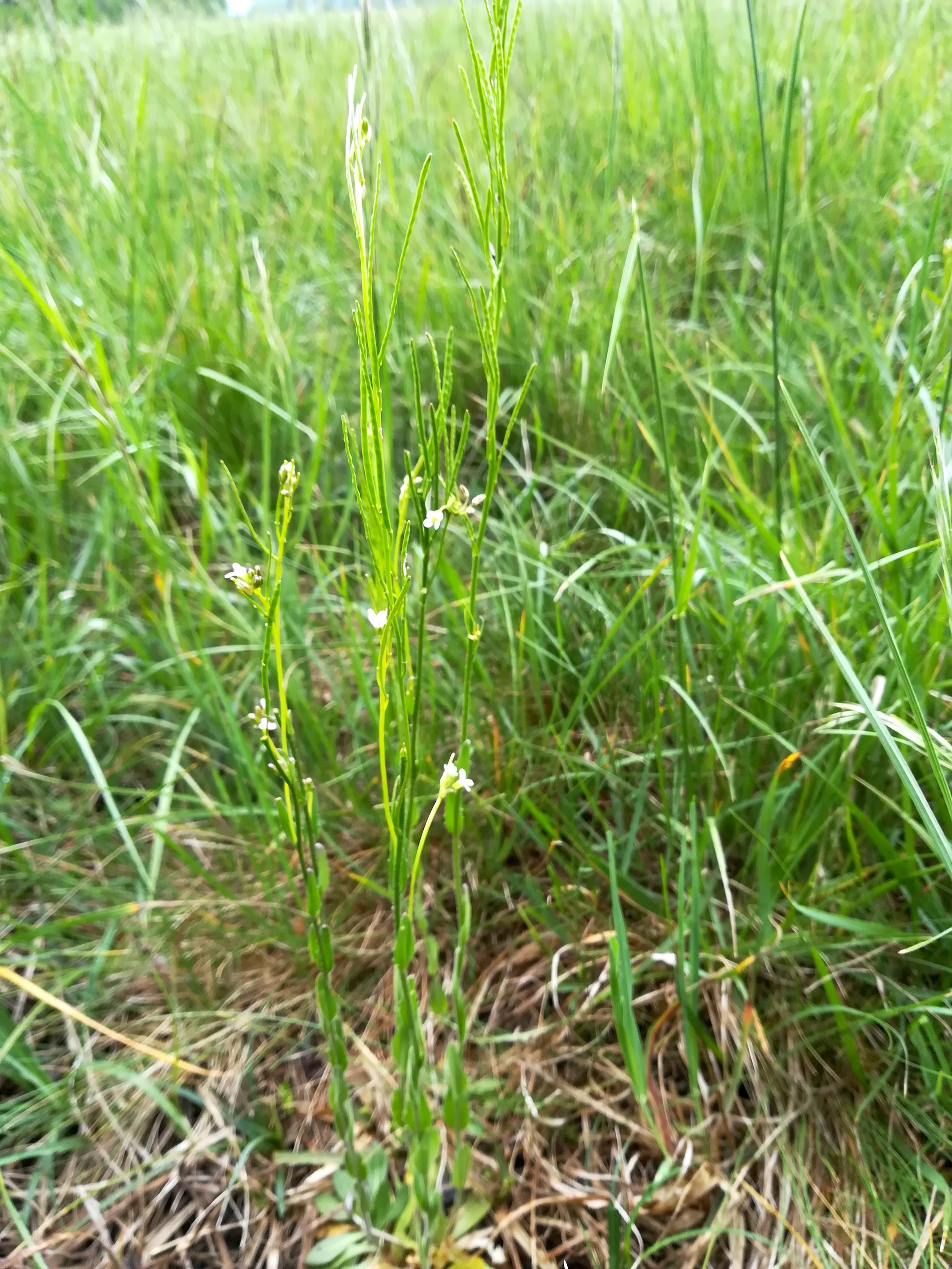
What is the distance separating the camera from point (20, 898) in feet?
3.36

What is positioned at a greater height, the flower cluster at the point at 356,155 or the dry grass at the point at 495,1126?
the flower cluster at the point at 356,155

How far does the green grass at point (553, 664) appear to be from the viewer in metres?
0.80

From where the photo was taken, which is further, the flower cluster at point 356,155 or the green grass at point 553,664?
the green grass at point 553,664

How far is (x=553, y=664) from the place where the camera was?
1.07m

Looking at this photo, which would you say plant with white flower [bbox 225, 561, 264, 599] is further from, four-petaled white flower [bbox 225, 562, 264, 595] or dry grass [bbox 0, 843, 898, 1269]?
dry grass [bbox 0, 843, 898, 1269]

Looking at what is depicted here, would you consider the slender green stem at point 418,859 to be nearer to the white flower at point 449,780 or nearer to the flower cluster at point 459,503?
the white flower at point 449,780

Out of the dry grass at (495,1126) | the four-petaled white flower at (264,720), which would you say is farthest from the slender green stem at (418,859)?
the dry grass at (495,1126)

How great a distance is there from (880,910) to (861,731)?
225 millimetres

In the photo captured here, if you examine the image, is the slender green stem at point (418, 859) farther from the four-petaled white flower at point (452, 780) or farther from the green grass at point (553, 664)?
the green grass at point (553, 664)

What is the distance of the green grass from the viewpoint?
31.4 inches

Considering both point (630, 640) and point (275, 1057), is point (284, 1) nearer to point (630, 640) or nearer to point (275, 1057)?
point (630, 640)

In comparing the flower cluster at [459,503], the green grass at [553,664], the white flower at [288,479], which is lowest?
the green grass at [553,664]

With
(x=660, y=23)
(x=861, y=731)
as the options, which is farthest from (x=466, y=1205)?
(x=660, y=23)

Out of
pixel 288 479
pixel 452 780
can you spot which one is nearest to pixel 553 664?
pixel 452 780
